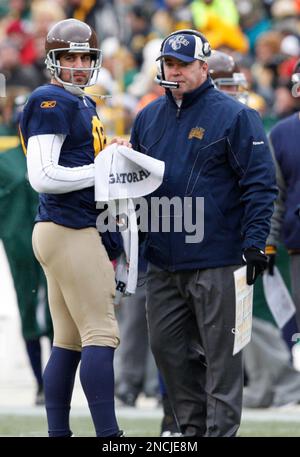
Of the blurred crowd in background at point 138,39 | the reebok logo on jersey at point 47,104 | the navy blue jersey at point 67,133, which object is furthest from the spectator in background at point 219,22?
the reebok logo on jersey at point 47,104

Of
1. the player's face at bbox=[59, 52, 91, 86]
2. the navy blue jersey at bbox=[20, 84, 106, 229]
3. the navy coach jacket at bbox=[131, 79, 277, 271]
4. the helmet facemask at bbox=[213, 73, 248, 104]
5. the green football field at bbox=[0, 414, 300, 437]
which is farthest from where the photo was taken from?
the helmet facemask at bbox=[213, 73, 248, 104]

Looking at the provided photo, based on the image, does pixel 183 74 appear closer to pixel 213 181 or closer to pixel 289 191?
Result: pixel 213 181

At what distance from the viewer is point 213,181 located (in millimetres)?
6484

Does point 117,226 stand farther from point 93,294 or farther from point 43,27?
point 43,27

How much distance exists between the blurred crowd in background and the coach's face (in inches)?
198

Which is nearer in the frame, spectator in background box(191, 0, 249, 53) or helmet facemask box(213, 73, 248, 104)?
helmet facemask box(213, 73, 248, 104)

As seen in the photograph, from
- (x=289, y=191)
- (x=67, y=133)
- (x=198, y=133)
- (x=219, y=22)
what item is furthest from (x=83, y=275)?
(x=219, y=22)

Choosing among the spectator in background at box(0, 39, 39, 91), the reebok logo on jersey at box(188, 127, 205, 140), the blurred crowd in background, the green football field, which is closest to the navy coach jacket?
the reebok logo on jersey at box(188, 127, 205, 140)

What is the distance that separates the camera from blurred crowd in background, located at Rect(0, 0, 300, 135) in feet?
42.7

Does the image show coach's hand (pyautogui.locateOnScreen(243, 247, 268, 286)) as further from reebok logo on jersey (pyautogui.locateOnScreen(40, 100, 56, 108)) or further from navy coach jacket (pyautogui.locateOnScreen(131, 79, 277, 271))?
reebok logo on jersey (pyautogui.locateOnScreen(40, 100, 56, 108))

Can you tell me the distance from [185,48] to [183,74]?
0.13 m
